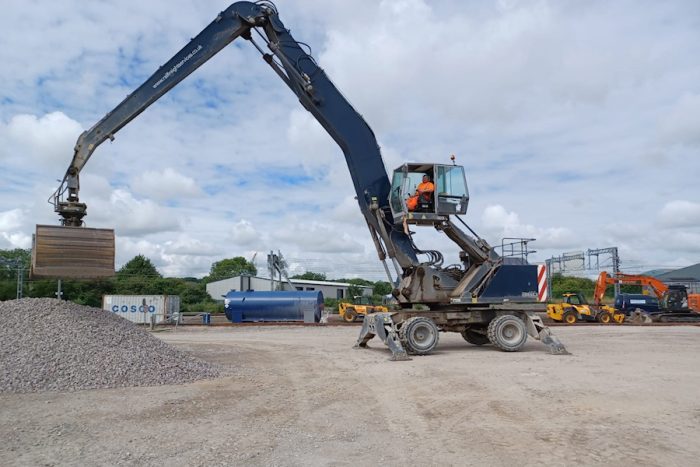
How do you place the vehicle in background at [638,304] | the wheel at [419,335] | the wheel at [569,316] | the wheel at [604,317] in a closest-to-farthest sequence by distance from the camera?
the wheel at [419,335] → the wheel at [569,316] → the wheel at [604,317] → the vehicle in background at [638,304]

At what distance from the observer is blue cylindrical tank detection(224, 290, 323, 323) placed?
3197cm

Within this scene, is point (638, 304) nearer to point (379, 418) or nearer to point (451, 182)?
point (451, 182)

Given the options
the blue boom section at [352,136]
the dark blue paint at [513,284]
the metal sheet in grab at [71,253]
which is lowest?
the dark blue paint at [513,284]

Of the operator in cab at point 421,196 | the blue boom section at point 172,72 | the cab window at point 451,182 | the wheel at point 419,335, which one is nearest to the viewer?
the blue boom section at point 172,72

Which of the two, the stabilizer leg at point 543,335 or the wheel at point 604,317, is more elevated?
the stabilizer leg at point 543,335

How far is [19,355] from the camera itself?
9.77m

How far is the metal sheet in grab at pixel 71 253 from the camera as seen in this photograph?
10.4 meters

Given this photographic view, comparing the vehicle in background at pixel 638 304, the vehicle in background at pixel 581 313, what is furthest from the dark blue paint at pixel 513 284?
the vehicle in background at pixel 638 304

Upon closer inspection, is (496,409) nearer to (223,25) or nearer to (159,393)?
(159,393)

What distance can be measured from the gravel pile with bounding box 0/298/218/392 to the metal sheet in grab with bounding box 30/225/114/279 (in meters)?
1.00

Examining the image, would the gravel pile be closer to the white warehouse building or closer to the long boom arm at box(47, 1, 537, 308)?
the long boom arm at box(47, 1, 537, 308)

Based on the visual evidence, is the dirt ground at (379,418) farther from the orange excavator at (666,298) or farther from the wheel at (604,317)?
the orange excavator at (666,298)

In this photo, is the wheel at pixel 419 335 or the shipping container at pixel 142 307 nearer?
the wheel at pixel 419 335

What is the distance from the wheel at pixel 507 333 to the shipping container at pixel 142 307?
2079 cm
